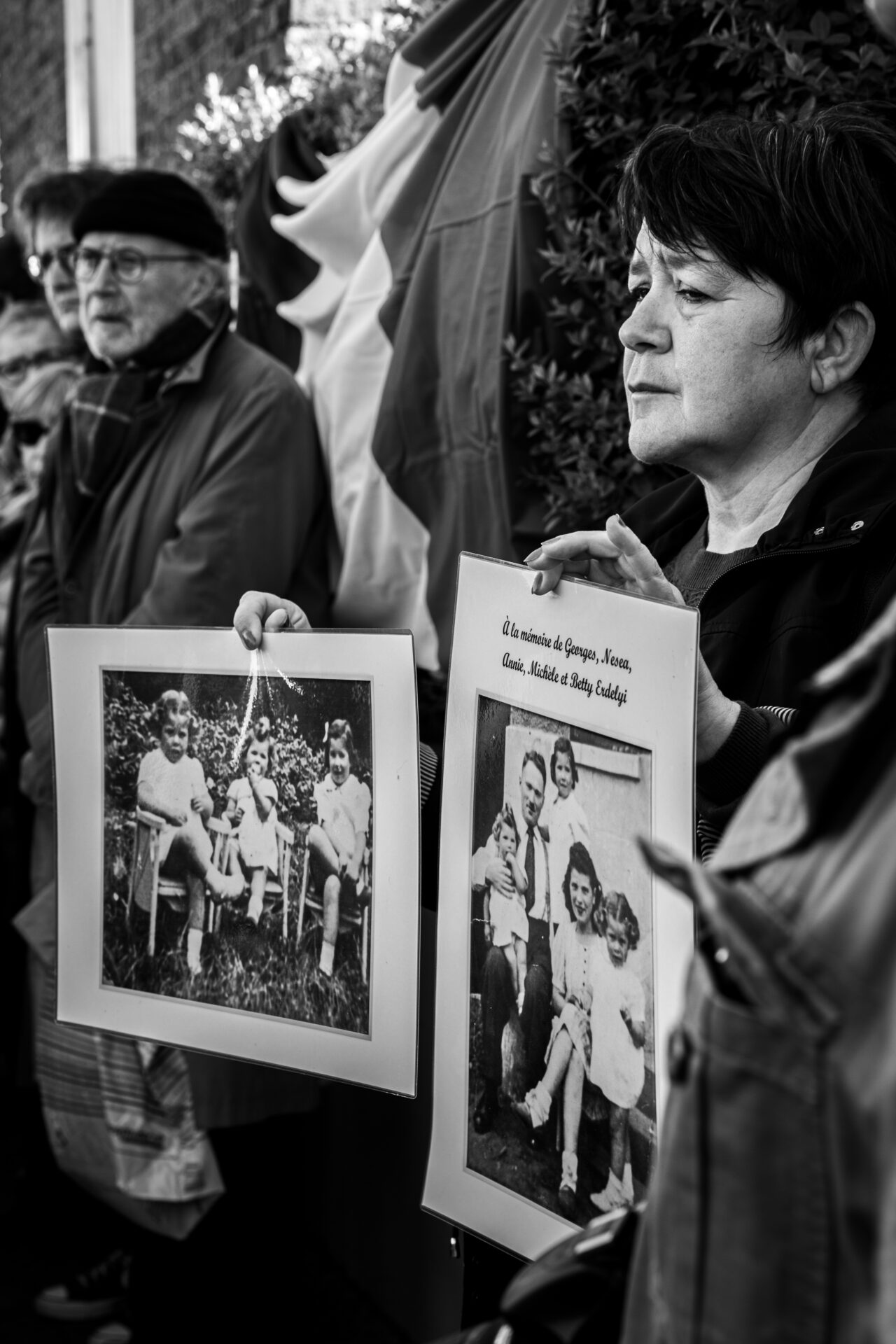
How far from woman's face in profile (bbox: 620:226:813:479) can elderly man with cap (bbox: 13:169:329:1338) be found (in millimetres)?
1155

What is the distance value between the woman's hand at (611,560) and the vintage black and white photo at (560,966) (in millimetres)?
138

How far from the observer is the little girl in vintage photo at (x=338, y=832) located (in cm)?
155

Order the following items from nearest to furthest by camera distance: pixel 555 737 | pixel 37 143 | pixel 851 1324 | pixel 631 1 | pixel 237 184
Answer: pixel 851 1324, pixel 555 737, pixel 631 1, pixel 237 184, pixel 37 143

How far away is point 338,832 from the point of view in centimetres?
157

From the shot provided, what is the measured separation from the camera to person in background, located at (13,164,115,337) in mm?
3477

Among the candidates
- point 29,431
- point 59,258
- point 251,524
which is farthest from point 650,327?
point 29,431

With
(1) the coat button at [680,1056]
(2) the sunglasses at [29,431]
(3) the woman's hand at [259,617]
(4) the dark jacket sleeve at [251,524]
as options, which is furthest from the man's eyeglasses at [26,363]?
(1) the coat button at [680,1056]

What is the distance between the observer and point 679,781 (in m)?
1.18

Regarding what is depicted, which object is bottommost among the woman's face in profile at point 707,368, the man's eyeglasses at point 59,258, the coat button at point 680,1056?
the coat button at point 680,1056

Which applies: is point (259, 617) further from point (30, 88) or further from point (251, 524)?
point (30, 88)

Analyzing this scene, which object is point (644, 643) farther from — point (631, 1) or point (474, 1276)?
point (631, 1)

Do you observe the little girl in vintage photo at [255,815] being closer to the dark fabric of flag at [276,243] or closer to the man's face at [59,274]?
the dark fabric of flag at [276,243]

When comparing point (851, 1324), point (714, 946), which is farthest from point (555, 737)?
point (851, 1324)

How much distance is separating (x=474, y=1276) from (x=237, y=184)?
117 inches
